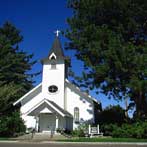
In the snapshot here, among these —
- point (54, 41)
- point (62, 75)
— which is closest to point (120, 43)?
point (62, 75)

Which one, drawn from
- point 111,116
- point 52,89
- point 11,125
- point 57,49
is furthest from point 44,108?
point 57,49

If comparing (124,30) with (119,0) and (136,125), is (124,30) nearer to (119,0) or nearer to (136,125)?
(119,0)

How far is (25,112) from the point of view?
3478 centimetres

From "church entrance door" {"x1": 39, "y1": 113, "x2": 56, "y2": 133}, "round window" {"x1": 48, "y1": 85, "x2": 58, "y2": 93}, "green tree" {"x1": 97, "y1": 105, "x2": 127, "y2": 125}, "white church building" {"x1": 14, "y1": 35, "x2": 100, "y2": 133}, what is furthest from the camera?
"round window" {"x1": 48, "y1": 85, "x2": 58, "y2": 93}

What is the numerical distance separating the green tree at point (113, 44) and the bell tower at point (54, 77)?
470cm

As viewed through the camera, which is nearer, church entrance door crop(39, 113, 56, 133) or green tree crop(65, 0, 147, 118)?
green tree crop(65, 0, 147, 118)

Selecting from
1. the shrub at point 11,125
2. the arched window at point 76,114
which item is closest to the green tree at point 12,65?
A: the shrub at point 11,125

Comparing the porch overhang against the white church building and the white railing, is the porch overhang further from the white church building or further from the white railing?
the white railing

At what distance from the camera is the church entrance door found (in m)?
33.5

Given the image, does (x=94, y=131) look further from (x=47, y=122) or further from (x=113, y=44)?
(x=113, y=44)

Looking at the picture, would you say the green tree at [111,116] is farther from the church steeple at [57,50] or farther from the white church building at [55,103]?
the church steeple at [57,50]

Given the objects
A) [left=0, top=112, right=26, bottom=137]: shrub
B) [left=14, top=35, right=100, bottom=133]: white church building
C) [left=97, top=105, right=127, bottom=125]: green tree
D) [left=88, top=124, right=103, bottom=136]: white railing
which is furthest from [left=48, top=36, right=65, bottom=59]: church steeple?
[left=88, top=124, right=103, bottom=136]: white railing

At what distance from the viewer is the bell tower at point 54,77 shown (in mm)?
34969

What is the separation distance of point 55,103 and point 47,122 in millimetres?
2510
